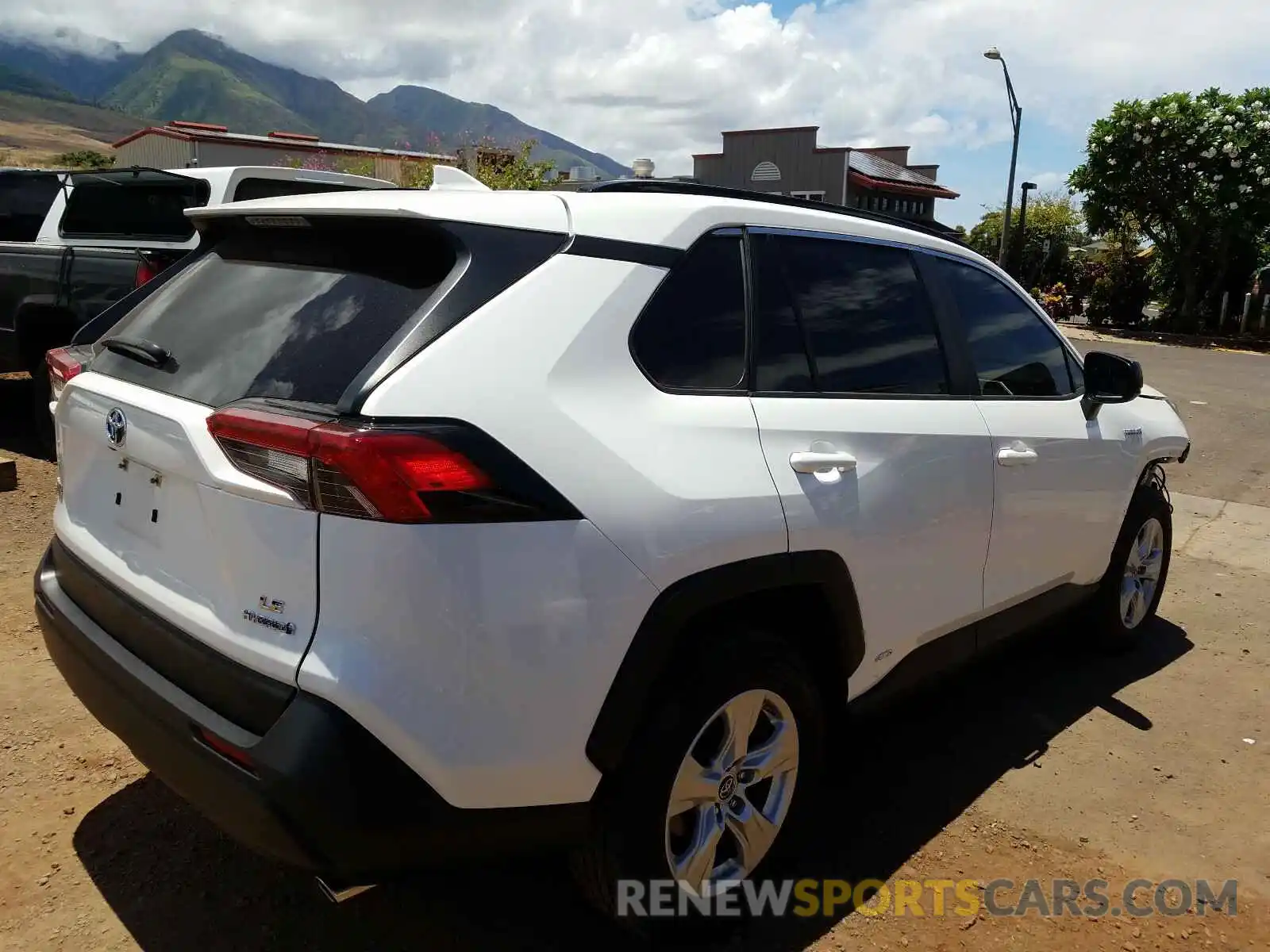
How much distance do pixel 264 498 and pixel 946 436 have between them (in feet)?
6.66

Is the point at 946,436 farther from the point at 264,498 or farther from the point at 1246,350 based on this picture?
the point at 1246,350

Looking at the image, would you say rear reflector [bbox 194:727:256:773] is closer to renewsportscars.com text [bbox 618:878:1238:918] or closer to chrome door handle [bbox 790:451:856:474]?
renewsportscars.com text [bbox 618:878:1238:918]

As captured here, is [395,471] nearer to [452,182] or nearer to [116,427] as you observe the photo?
[116,427]

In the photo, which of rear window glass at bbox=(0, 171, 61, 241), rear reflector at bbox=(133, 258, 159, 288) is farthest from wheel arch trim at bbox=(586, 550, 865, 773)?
rear window glass at bbox=(0, 171, 61, 241)

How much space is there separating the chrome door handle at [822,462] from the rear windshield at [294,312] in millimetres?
988

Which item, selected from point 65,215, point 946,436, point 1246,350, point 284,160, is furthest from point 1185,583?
point 284,160

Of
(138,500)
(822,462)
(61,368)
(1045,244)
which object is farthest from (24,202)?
(1045,244)

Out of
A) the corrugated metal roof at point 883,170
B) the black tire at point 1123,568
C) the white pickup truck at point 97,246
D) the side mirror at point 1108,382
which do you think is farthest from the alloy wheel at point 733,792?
the corrugated metal roof at point 883,170

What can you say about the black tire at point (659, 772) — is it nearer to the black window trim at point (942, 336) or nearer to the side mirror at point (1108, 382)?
the black window trim at point (942, 336)

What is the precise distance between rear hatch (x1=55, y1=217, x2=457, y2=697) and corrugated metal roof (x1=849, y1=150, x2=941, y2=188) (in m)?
37.6

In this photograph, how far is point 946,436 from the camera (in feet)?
9.92

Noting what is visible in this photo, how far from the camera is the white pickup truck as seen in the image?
6203 millimetres

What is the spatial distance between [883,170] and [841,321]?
41.3 meters

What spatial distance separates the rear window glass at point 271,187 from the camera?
279 inches
